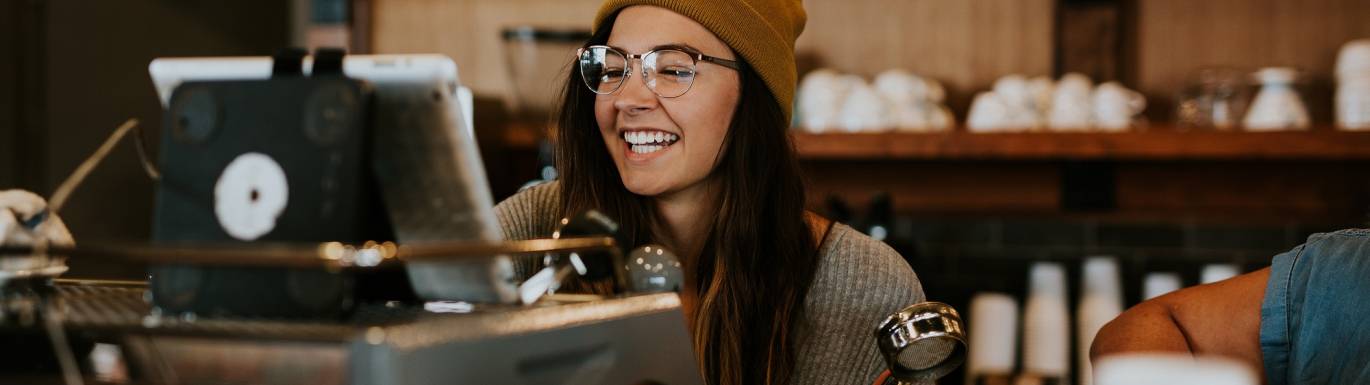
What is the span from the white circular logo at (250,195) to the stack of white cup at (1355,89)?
82.8 inches

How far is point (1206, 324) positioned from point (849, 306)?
0.36 m

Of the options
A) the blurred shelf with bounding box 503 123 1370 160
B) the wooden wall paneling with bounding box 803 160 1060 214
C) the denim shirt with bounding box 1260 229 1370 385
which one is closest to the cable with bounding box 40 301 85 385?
the denim shirt with bounding box 1260 229 1370 385

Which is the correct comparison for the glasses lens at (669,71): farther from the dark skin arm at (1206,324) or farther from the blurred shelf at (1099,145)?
the blurred shelf at (1099,145)

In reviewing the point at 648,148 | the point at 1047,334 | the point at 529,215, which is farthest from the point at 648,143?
the point at 1047,334

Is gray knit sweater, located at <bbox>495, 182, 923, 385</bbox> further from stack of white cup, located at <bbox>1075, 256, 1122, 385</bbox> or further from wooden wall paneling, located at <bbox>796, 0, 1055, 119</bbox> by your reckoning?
wooden wall paneling, located at <bbox>796, 0, 1055, 119</bbox>

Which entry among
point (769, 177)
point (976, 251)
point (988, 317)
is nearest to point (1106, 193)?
point (976, 251)

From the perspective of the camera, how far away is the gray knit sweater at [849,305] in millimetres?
1287

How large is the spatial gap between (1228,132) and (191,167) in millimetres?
2043

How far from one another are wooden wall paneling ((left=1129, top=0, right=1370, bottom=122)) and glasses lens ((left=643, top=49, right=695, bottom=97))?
149 centimetres

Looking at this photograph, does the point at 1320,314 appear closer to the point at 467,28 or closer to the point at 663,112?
the point at 663,112

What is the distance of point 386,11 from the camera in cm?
296

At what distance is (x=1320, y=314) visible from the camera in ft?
3.70

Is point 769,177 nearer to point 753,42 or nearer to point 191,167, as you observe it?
point 753,42

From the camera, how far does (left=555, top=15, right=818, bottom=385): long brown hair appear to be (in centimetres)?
127
